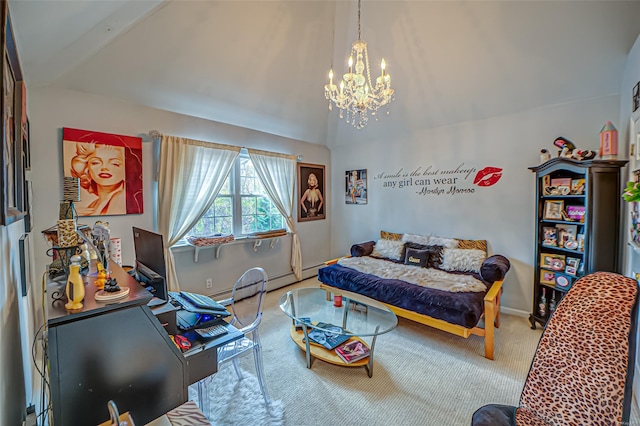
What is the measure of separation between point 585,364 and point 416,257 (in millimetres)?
2504

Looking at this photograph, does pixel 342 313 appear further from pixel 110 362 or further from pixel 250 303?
pixel 110 362

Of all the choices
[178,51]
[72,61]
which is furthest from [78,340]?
[178,51]

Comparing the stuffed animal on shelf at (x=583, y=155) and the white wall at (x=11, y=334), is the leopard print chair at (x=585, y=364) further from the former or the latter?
the white wall at (x=11, y=334)

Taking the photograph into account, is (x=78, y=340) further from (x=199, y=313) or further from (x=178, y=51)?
(x=178, y=51)

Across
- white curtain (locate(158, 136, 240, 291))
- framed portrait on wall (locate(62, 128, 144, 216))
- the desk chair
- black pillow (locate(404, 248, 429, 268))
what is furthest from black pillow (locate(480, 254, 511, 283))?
framed portrait on wall (locate(62, 128, 144, 216))

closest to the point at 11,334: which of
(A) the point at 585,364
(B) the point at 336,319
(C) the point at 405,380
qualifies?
(B) the point at 336,319

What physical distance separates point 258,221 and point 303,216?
87 cm

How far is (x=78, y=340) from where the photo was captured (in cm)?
97

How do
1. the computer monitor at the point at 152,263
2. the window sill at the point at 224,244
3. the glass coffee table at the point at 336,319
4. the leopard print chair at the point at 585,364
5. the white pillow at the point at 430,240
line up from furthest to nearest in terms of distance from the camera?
1. the white pillow at the point at 430,240
2. the window sill at the point at 224,244
3. the glass coffee table at the point at 336,319
4. the computer monitor at the point at 152,263
5. the leopard print chair at the point at 585,364

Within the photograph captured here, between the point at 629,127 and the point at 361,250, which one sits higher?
the point at 629,127

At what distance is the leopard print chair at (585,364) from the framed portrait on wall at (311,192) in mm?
3730

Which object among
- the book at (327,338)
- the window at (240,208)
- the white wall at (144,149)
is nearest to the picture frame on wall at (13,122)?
the white wall at (144,149)

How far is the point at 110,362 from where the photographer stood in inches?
40.8

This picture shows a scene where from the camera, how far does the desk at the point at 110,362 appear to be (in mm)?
953
